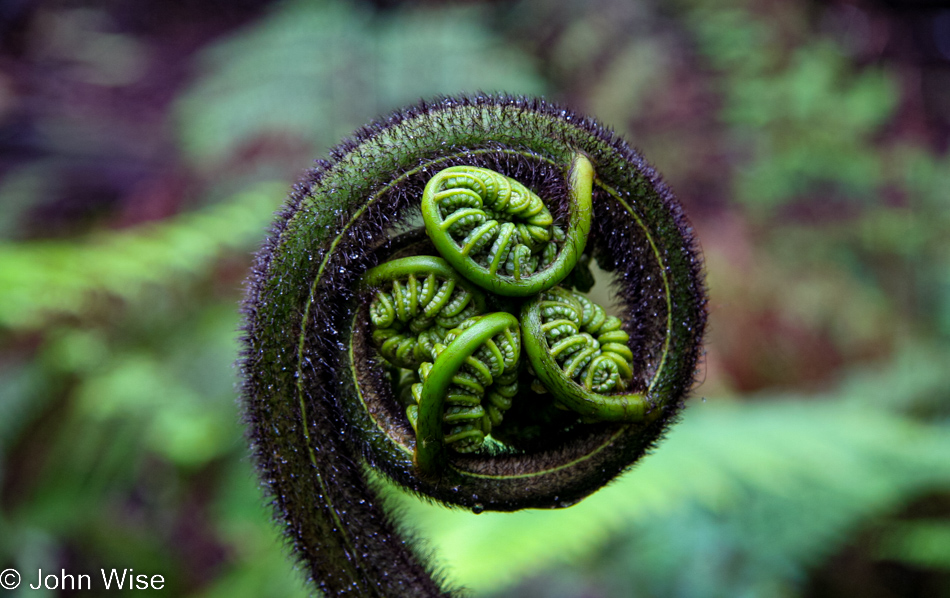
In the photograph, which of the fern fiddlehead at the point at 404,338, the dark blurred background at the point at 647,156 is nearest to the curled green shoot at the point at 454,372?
the fern fiddlehead at the point at 404,338

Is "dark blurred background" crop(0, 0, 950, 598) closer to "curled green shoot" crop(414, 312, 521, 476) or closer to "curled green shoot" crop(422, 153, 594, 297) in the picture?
"curled green shoot" crop(414, 312, 521, 476)

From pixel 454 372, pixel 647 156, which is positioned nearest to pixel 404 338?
pixel 454 372

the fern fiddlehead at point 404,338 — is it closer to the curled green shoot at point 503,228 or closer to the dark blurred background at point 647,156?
the curled green shoot at point 503,228

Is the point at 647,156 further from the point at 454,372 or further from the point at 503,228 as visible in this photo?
the point at 454,372

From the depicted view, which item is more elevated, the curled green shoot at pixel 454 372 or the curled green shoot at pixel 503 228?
the curled green shoot at pixel 503 228

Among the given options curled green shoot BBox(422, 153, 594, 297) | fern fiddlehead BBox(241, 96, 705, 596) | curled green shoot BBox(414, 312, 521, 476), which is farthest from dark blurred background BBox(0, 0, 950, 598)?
curled green shoot BBox(422, 153, 594, 297)

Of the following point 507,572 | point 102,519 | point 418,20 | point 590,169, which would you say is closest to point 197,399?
point 102,519
